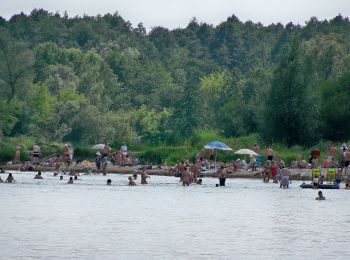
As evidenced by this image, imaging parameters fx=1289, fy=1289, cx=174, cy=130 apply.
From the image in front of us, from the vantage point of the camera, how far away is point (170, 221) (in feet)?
144

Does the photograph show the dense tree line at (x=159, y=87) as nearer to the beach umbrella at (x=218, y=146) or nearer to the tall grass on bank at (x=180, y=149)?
the tall grass on bank at (x=180, y=149)

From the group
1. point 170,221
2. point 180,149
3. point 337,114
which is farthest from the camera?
point 180,149

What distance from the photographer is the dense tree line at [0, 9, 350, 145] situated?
261ft

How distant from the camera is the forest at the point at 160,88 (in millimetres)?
79625

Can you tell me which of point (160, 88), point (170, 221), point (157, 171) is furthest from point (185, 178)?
point (160, 88)

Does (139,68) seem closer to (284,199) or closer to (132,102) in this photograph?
(132,102)

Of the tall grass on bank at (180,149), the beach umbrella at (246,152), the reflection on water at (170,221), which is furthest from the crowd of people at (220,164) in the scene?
the reflection on water at (170,221)

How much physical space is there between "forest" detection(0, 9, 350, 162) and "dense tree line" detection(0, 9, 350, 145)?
97 millimetres

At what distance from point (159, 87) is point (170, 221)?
88.5 meters

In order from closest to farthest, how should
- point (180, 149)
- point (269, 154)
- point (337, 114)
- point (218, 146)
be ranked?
1. point (269, 154)
2. point (218, 146)
3. point (337, 114)
4. point (180, 149)

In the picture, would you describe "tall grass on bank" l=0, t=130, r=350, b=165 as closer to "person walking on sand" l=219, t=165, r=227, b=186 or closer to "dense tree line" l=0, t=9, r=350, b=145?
"dense tree line" l=0, t=9, r=350, b=145

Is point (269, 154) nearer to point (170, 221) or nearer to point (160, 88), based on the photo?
point (170, 221)

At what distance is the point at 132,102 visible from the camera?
Answer: 126750 millimetres

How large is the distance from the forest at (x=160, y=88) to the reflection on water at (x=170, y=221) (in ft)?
47.1
